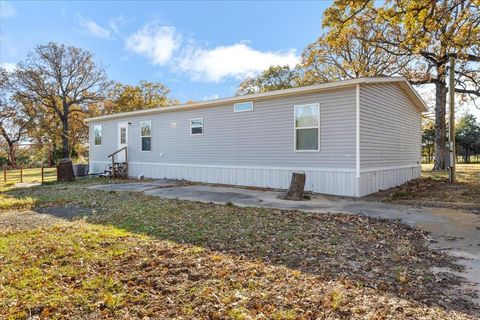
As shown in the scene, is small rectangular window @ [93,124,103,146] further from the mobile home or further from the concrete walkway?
the concrete walkway

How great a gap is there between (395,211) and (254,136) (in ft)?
16.4

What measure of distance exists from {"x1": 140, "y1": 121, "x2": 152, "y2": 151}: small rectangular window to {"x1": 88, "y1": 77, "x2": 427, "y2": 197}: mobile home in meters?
0.04

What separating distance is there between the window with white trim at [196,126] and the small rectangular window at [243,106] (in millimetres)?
1657

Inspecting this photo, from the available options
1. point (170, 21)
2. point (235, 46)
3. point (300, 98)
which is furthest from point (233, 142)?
point (235, 46)

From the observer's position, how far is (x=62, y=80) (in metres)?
26.6

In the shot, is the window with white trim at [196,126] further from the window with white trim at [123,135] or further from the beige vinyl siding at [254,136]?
the window with white trim at [123,135]

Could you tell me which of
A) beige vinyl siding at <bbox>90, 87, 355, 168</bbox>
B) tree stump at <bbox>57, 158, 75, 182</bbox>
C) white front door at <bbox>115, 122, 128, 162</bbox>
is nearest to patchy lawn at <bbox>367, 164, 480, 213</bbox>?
beige vinyl siding at <bbox>90, 87, 355, 168</bbox>

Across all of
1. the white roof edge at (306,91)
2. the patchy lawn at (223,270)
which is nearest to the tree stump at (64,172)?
the white roof edge at (306,91)

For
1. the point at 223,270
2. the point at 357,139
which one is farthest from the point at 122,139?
the point at 223,270

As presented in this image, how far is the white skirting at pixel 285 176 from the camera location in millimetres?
8586

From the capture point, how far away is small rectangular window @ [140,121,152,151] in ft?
45.2

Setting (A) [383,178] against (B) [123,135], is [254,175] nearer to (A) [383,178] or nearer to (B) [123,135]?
(A) [383,178]

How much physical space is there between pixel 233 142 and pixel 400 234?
6.85 metres

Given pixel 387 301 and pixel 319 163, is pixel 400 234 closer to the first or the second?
pixel 387 301
